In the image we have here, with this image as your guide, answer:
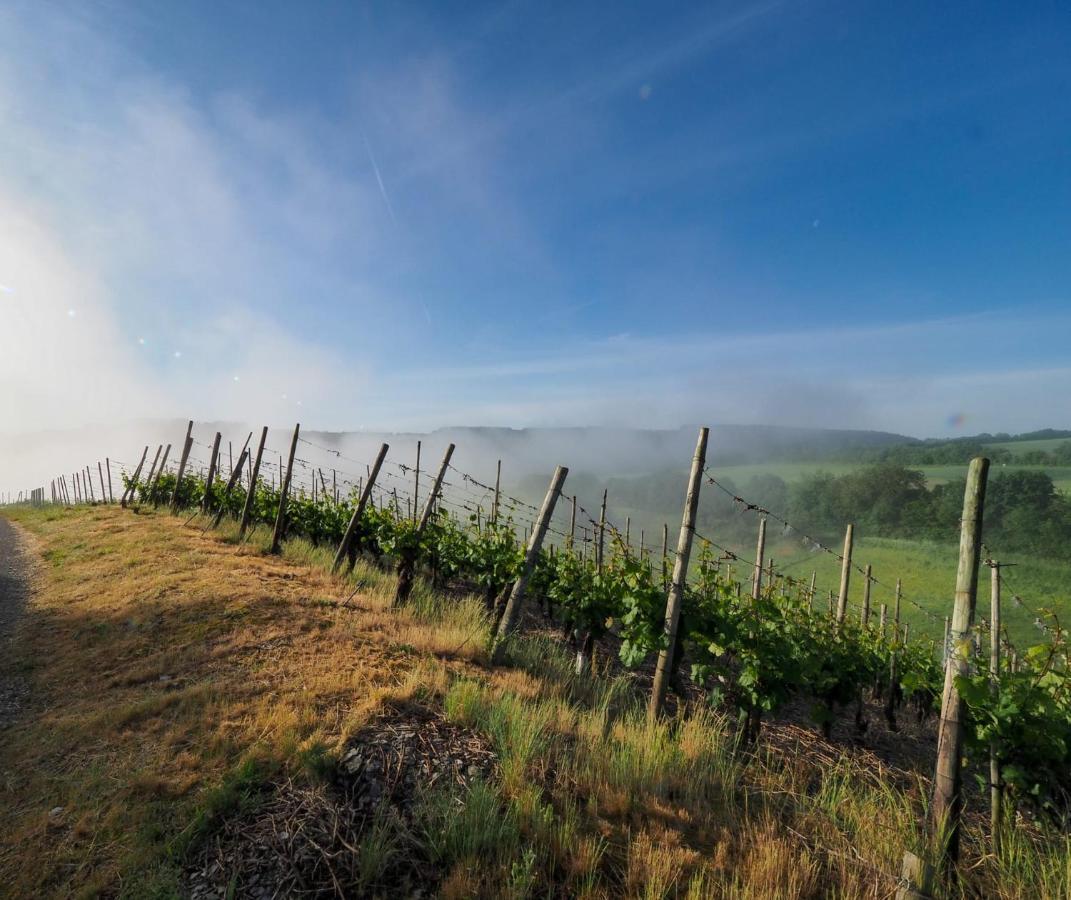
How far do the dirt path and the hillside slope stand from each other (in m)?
0.17

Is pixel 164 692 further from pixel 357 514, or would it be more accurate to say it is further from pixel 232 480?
pixel 232 480

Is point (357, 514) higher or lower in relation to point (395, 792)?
higher

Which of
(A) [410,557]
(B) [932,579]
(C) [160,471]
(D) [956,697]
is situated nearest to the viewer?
(D) [956,697]

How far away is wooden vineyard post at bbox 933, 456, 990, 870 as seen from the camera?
309 centimetres

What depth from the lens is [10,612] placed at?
848 cm

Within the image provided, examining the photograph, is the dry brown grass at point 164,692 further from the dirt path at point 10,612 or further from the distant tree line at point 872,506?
the distant tree line at point 872,506

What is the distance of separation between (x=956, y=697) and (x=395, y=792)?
3856mm

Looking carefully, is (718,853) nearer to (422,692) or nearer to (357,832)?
(357,832)

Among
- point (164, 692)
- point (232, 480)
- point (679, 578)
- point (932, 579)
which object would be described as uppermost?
point (679, 578)

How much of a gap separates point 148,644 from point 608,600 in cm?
643

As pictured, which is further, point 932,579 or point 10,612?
point 932,579

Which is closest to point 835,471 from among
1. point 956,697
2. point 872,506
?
point 872,506

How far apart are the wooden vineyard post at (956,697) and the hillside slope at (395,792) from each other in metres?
0.20

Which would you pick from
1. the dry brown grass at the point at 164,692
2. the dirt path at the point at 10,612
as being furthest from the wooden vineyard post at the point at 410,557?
the dirt path at the point at 10,612
